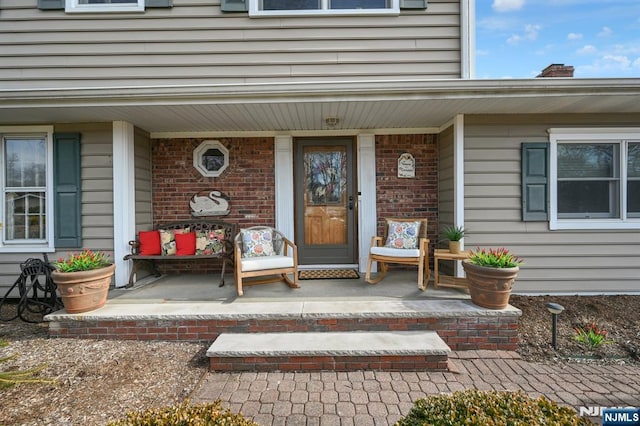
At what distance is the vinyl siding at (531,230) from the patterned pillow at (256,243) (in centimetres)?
242

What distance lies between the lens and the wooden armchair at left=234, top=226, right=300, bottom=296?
3.51 metres

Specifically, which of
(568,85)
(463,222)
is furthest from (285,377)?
(568,85)

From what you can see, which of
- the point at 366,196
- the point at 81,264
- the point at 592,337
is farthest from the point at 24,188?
the point at 592,337

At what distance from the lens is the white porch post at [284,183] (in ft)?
15.1

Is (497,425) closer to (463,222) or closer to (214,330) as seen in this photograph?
(214,330)

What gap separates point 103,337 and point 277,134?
3.09 meters

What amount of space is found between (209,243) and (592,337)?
4142 millimetres

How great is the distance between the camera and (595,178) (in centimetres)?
397

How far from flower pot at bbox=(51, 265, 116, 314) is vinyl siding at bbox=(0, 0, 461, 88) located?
2.07 m

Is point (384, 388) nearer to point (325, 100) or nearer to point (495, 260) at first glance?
point (495, 260)

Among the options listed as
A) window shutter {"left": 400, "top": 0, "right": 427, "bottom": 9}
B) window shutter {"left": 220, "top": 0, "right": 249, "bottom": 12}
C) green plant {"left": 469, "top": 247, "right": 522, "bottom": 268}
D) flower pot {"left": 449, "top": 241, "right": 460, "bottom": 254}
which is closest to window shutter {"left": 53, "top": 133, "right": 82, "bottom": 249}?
window shutter {"left": 220, "top": 0, "right": 249, "bottom": 12}

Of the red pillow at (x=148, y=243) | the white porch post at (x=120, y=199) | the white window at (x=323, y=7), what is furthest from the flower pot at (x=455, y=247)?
the white porch post at (x=120, y=199)

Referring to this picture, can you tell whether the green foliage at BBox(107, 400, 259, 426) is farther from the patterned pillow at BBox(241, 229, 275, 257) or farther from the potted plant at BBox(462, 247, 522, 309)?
the patterned pillow at BBox(241, 229, 275, 257)

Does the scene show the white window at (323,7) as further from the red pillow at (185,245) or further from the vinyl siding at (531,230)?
the red pillow at (185,245)
